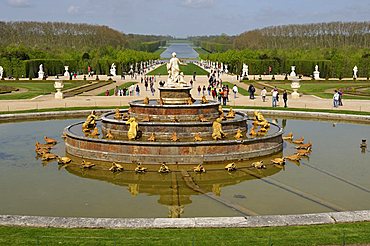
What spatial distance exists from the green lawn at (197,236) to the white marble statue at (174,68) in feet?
47.5

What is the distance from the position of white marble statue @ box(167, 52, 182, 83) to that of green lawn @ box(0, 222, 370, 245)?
47.5 feet

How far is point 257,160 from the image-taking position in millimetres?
18578

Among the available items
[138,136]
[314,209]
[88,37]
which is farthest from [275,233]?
[88,37]

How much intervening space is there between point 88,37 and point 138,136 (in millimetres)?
126346

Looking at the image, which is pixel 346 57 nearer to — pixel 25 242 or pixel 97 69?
pixel 97 69

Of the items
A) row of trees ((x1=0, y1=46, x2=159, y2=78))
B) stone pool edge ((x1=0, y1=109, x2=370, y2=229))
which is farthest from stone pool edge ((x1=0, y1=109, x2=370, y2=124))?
row of trees ((x1=0, y1=46, x2=159, y2=78))

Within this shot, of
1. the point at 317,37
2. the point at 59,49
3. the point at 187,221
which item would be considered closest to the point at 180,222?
the point at 187,221

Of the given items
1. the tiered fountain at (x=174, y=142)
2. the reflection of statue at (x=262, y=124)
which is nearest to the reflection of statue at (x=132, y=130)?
the tiered fountain at (x=174, y=142)

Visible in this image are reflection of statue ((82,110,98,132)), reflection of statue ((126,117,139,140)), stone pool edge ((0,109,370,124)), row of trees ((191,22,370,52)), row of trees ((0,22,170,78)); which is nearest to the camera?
reflection of statue ((126,117,139,140))

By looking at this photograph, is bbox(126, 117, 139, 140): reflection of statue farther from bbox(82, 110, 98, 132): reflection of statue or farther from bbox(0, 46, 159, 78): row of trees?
bbox(0, 46, 159, 78): row of trees

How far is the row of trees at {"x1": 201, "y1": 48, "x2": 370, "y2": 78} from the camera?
71250mm

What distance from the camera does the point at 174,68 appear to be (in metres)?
24.1

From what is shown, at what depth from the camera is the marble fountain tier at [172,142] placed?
18.0 metres

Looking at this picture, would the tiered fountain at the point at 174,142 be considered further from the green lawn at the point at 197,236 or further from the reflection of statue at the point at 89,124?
the green lawn at the point at 197,236
